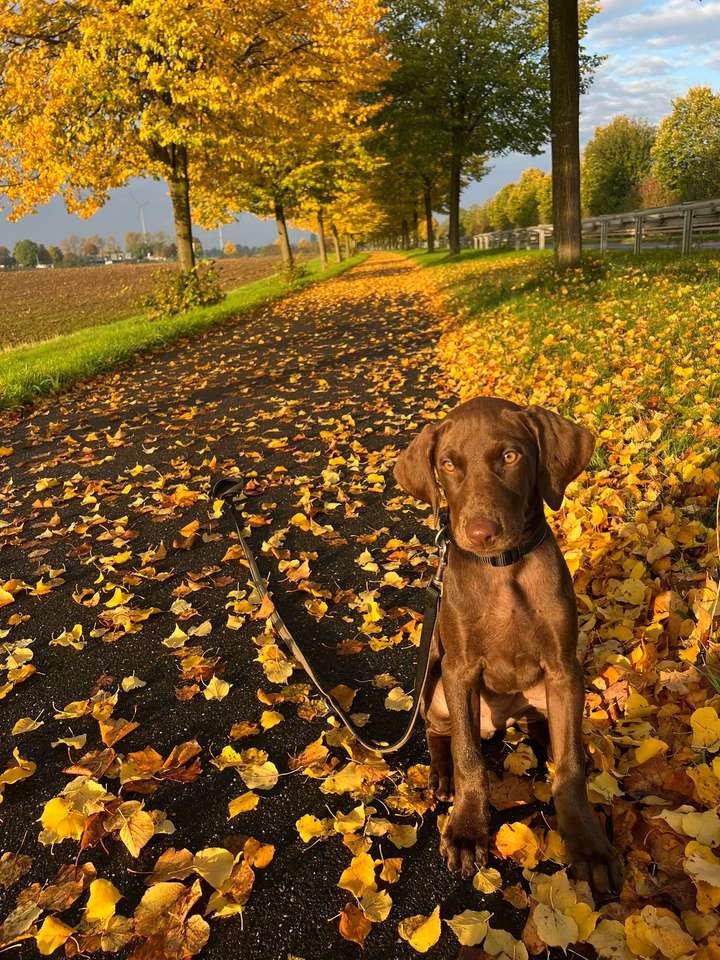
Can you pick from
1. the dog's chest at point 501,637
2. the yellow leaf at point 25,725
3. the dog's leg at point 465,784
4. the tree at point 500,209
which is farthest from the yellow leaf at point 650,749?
the tree at point 500,209

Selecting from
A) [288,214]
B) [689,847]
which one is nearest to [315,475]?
[689,847]

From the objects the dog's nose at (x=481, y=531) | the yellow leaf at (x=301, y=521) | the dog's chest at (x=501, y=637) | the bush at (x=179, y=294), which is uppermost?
the bush at (x=179, y=294)

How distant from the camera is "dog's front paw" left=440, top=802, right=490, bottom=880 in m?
2.14

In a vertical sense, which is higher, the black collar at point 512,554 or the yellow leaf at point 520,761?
the black collar at point 512,554

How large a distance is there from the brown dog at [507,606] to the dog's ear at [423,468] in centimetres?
8

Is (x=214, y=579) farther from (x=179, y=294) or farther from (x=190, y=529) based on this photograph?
(x=179, y=294)

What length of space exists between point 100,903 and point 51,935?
0.52 feet

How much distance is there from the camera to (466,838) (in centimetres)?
218

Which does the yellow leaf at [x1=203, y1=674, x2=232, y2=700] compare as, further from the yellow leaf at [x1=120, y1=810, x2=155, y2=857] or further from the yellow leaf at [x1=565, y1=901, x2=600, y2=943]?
the yellow leaf at [x1=565, y1=901, x2=600, y2=943]

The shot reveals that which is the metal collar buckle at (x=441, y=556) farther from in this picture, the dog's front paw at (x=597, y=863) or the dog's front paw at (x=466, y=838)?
the dog's front paw at (x=597, y=863)

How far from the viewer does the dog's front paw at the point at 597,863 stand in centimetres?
197

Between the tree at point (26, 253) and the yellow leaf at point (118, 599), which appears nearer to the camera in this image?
the yellow leaf at point (118, 599)

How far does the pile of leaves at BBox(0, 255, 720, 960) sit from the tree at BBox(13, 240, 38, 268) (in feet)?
692

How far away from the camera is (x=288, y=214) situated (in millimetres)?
38969
